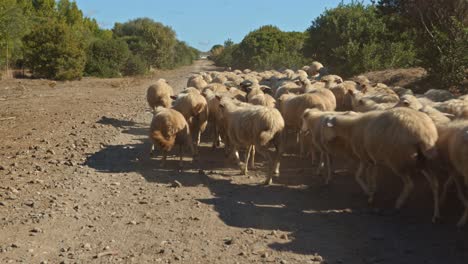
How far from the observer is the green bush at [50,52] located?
39625mm

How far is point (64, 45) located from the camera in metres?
40.5

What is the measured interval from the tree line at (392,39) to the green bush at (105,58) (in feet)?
50.0

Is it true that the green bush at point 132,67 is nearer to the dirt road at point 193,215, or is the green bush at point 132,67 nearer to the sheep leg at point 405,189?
the dirt road at point 193,215

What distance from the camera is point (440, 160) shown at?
7703 millimetres

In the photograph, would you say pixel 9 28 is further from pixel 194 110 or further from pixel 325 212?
pixel 325 212

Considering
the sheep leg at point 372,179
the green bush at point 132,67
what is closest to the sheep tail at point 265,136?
the sheep leg at point 372,179

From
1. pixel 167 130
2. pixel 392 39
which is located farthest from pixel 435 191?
pixel 392 39

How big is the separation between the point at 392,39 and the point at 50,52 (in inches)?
1062

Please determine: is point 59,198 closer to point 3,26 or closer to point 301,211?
point 301,211

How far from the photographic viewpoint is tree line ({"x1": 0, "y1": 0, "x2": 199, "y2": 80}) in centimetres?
3741

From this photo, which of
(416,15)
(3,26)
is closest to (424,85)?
(416,15)

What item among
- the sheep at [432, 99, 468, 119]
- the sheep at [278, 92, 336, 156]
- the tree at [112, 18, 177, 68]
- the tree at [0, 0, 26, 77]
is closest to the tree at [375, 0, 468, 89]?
the sheep at [278, 92, 336, 156]

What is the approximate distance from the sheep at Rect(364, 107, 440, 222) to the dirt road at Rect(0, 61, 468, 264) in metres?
0.65

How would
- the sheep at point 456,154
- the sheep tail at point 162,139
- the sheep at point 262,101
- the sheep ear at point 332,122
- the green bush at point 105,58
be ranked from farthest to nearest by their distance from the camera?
the green bush at point 105,58, the sheep at point 262,101, the sheep tail at point 162,139, the sheep ear at point 332,122, the sheep at point 456,154
